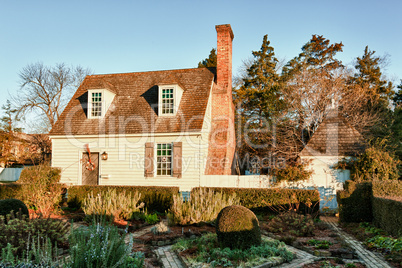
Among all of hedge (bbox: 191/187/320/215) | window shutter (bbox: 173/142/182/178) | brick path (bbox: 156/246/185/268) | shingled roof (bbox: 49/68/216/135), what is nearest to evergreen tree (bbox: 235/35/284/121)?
shingled roof (bbox: 49/68/216/135)

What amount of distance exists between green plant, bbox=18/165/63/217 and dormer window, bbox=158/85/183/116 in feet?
21.3

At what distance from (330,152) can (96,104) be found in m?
13.3

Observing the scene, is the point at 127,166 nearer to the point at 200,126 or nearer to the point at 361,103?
the point at 200,126

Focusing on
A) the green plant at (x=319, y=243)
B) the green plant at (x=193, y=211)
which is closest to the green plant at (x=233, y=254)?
the green plant at (x=319, y=243)

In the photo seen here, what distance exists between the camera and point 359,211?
34.1 feet

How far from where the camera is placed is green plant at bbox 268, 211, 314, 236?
844cm

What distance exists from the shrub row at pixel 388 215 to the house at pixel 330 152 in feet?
14.6

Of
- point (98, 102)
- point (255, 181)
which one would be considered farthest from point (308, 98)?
point (98, 102)

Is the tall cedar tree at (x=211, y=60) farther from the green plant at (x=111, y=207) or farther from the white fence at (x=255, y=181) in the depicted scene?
the green plant at (x=111, y=207)

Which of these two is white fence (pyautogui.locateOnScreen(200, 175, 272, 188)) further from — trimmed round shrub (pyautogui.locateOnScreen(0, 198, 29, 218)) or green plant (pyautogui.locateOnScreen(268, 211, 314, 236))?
trimmed round shrub (pyautogui.locateOnScreen(0, 198, 29, 218))

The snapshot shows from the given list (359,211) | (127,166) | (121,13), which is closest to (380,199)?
(359,211)

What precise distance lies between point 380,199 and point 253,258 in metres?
5.24

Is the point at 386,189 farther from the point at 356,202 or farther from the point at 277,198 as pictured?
the point at 277,198

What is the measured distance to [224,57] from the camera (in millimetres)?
17875
